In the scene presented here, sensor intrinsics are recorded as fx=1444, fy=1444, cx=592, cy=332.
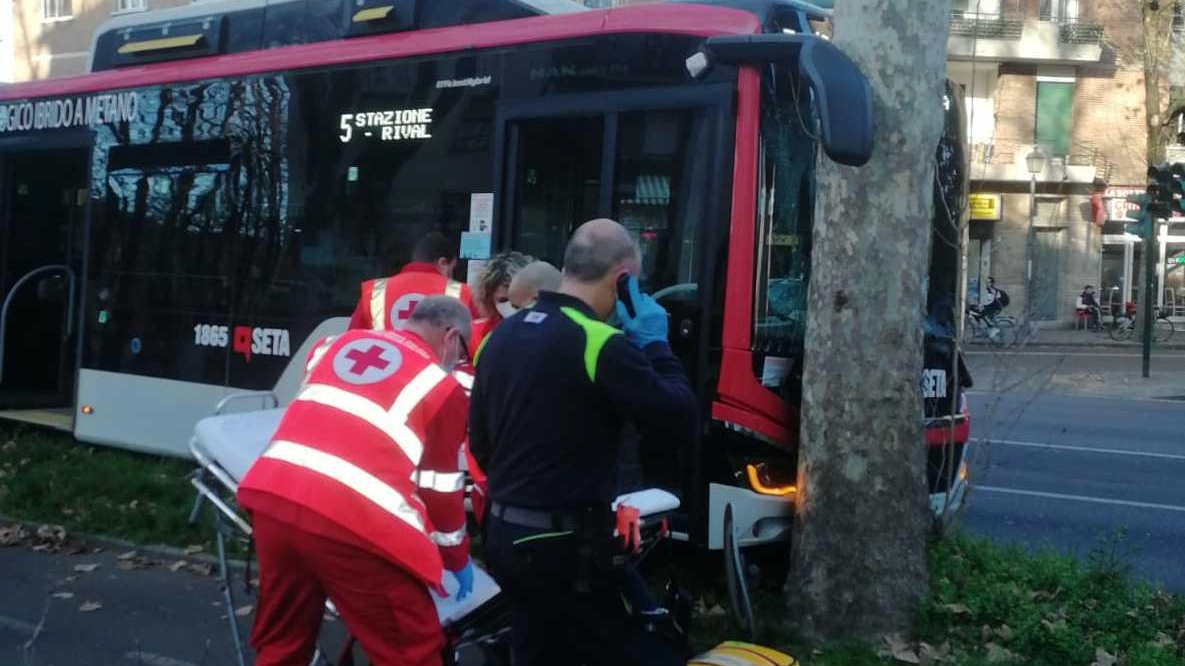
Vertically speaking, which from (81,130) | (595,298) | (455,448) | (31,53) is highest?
(31,53)

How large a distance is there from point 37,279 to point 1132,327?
31.9 m

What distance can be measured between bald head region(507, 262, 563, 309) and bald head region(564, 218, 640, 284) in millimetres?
1078

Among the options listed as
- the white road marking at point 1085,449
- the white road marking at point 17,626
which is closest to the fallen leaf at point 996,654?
the white road marking at point 17,626

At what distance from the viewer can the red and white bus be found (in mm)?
6914

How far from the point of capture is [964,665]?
597 cm

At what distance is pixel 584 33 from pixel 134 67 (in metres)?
5.21

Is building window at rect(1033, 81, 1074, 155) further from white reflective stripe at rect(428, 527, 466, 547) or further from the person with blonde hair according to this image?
white reflective stripe at rect(428, 527, 466, 547)

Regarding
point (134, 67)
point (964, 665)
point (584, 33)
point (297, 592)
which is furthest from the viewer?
point (134, 67)

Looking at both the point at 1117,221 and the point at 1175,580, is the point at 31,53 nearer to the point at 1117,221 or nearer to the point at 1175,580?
the point at 1117,221

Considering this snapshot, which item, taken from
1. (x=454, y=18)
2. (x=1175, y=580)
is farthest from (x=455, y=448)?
(x=1175, y=580)

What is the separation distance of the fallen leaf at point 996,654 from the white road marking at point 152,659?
11.4 ft

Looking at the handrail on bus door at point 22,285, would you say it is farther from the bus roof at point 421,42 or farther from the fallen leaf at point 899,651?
the fallen leaf at point 899,651

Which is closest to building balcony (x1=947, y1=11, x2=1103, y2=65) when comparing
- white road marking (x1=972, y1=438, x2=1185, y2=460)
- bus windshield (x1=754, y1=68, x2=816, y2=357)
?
white road marking (x1=972, y1=438, x2=1185, y2=460)

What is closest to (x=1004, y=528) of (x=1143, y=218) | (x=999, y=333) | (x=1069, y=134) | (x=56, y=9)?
(x=999, y=333)
